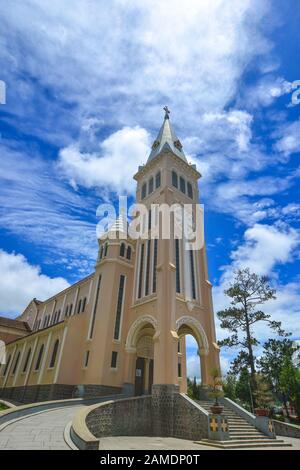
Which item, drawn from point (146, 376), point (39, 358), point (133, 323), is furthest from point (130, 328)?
point (39, 358)

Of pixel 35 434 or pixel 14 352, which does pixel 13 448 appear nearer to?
pixel 35 434

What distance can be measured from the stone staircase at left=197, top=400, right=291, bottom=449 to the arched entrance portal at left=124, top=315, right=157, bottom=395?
22.5 feet

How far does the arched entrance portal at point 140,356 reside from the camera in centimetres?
1927

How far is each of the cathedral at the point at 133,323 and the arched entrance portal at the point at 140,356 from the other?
2.5 inches

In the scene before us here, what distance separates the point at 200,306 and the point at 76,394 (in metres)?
10.7

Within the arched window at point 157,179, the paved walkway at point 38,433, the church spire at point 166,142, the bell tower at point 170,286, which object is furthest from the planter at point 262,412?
the church spire at point 166,142

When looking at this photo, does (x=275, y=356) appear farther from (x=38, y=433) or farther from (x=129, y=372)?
(x=38, y=433)

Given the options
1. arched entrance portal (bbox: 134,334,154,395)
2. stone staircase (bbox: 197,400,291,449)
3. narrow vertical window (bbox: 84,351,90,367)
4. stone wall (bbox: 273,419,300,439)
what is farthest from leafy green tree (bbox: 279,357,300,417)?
narrow vertical window (bbox: 84,351,90,367)

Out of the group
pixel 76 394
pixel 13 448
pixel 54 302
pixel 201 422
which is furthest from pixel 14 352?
pixel 13 448

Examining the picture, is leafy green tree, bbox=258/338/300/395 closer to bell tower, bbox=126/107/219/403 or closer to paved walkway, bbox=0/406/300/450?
bell tower, bbox=126/107/219/403

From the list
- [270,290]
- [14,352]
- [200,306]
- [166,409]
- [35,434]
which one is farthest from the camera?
[14,352]

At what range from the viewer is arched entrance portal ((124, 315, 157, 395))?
19266 mm

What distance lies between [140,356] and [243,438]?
34.5ft

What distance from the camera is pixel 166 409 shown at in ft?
49.1
